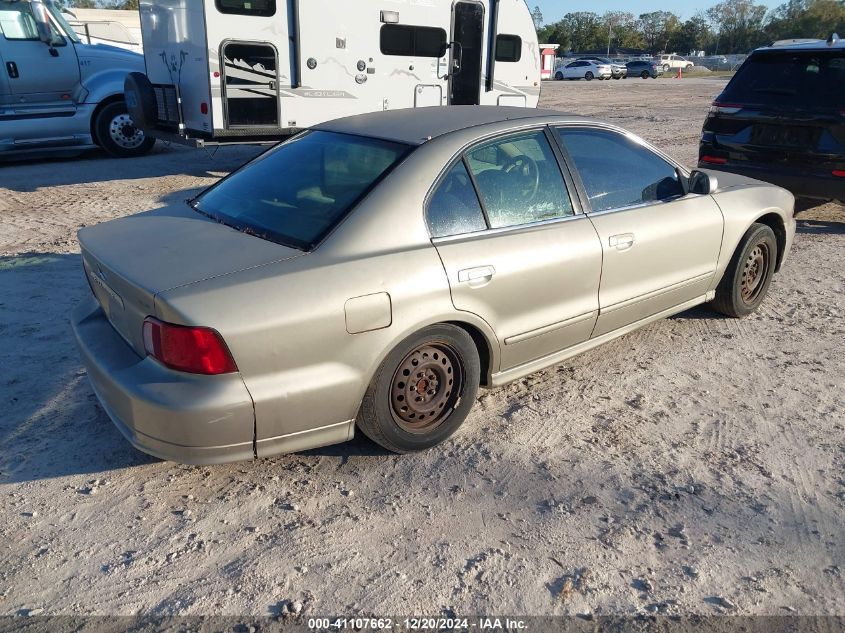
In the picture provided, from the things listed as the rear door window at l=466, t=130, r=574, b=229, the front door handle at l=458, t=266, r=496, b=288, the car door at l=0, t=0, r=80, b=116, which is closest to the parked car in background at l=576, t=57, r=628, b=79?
the car door at l=0, t=0, r=80, b=116

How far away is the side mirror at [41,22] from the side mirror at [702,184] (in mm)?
10007

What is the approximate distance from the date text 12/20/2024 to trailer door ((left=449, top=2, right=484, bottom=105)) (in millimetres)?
9677

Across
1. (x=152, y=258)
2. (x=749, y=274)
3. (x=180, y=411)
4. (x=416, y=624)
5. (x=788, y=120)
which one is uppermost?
(x=788, y=120)

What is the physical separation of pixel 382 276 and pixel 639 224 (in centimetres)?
187

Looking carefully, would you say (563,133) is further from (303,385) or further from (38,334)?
(38,334)

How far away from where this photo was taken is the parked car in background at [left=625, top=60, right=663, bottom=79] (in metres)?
53.7

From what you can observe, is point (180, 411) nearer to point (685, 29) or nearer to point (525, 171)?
point (525, 171)

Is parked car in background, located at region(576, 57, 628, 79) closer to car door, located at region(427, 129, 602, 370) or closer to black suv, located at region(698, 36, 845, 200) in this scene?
black suv, located at region(698, 36, 845, 200)

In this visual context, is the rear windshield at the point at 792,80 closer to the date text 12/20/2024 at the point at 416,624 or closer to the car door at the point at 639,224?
the car door at the point at 639,224

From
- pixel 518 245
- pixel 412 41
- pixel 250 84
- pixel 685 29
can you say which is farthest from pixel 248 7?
pixel 685 29

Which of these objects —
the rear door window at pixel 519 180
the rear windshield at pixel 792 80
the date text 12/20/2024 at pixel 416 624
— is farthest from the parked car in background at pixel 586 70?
the date text 12/20/2024 at pixel 416 624

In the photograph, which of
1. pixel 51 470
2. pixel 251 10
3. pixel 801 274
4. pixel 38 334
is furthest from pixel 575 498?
pixel 251 10

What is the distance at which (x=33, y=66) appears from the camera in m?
10.7

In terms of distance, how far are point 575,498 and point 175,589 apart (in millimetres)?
1695
